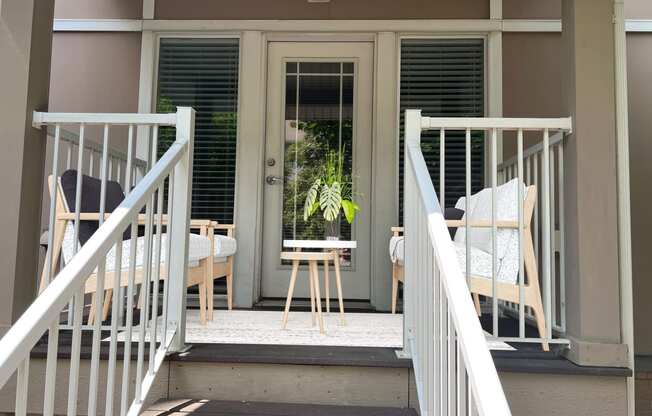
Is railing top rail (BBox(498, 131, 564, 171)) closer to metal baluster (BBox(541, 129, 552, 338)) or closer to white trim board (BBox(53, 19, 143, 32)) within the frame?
metal baluster (BBox(541, 129, 552, 338))

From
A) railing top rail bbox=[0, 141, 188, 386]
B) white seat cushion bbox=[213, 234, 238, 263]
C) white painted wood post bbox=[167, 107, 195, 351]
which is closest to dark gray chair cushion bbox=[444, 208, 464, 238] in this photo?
white seat cushion bbox=[213, 234, 238, 263]

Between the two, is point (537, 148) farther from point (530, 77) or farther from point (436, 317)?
point (436, 317)

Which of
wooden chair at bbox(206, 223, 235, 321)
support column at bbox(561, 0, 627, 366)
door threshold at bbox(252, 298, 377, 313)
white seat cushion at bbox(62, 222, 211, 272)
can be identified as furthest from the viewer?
door threshold at bbox(252, 298, 377, 313)

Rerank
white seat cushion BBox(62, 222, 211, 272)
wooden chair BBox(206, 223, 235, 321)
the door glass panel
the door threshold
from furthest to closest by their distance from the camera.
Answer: the door glass panel < the door threshold < wooden chair BBox(206, 223, 235, 321) < white seat cushion BBox(62, 222, 211, 272)

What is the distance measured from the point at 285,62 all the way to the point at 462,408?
3349 mm

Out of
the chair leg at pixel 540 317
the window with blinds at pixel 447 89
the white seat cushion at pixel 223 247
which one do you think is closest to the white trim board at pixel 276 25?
the window with blinds at pixel 447 89

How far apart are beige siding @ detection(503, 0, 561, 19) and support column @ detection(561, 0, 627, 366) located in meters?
1.90

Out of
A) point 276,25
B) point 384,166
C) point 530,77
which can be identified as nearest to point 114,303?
point 384,166

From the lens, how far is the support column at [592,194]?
71.6 inches

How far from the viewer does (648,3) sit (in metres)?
3.55

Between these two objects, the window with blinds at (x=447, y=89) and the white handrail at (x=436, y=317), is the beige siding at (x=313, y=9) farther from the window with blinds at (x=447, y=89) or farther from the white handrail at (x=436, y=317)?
the white handrail at (x=436, y=317)

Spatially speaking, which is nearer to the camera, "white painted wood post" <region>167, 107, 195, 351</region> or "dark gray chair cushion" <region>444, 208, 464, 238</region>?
"white painted wood post" <region>167, 107, 195, 351</region>

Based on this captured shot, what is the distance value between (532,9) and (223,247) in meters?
2.95

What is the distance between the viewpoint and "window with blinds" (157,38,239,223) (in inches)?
149
